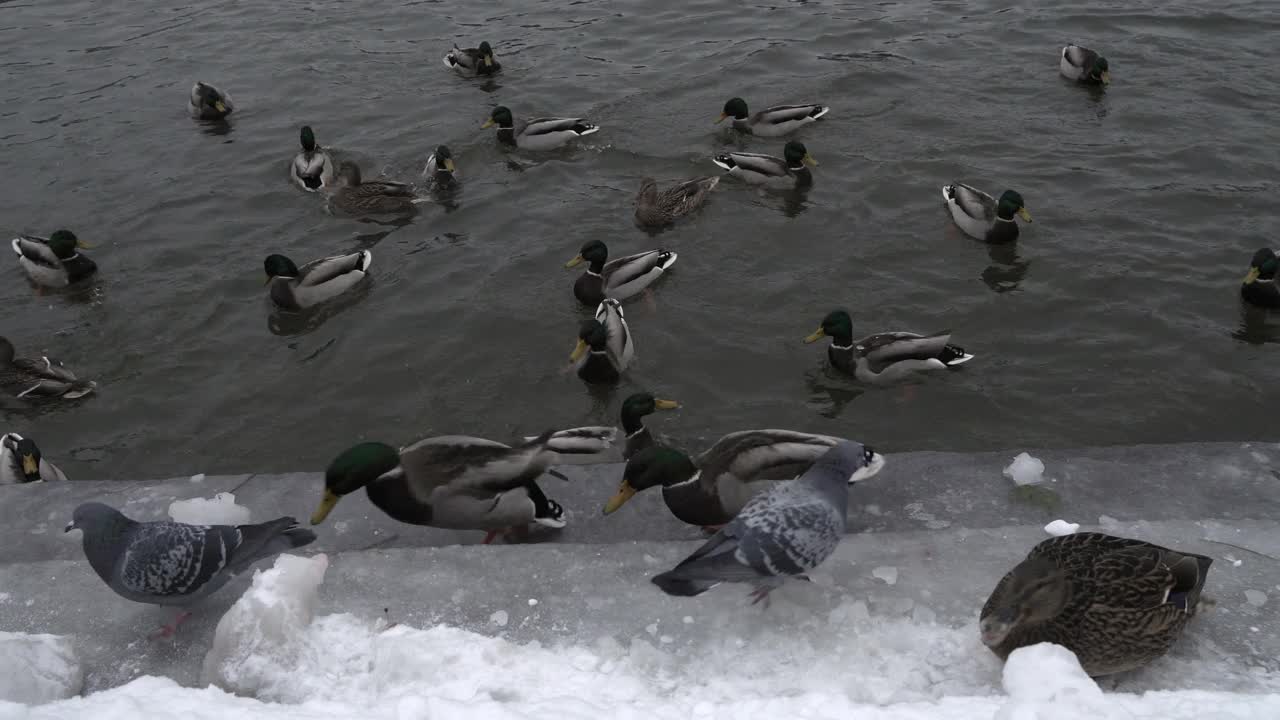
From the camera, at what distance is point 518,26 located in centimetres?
1537

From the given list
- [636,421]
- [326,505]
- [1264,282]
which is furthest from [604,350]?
[1264,282]

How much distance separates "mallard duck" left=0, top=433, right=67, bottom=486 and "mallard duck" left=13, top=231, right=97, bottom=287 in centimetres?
302

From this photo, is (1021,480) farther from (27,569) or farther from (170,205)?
(170,205)

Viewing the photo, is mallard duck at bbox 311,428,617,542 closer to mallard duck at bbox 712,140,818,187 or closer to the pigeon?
the pigeon

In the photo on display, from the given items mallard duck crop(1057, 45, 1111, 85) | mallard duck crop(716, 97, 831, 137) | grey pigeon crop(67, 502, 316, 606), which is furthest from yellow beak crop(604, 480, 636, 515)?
mallard duck crop(1057, 45, 1111, 85)

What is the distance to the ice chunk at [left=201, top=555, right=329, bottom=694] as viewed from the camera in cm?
344

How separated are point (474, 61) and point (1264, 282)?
9.30 metres

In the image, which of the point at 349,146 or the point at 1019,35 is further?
the point at 1019,35

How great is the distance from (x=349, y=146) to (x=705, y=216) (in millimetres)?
4477

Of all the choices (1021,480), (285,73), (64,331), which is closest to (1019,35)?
(285,73)

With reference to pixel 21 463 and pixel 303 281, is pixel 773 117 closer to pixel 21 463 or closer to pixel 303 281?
pixel 303 281

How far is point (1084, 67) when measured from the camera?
12.1 meters

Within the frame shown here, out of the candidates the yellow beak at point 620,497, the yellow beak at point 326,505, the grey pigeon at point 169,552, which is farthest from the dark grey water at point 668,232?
the grey pigeon at point 169,552

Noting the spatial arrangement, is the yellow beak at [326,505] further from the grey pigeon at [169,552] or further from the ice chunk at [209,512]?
the grey pigeon at [169,552]
